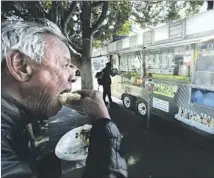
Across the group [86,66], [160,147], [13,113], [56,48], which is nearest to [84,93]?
[86,66]

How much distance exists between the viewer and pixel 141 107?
1739mm

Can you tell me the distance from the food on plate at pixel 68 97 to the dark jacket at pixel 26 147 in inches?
6.9

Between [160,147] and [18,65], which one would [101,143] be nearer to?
[160,147]

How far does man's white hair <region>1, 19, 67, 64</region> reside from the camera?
134cm

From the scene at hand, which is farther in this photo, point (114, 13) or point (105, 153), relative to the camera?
point (114, 13)

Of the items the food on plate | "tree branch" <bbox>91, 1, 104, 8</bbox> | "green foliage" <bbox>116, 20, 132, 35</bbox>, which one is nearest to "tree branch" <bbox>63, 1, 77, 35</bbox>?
"tree branch" <bbox>91, 1, 104, 8</bbox>

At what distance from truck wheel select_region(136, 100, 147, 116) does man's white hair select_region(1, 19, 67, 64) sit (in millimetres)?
688

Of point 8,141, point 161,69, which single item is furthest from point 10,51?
point 161,69

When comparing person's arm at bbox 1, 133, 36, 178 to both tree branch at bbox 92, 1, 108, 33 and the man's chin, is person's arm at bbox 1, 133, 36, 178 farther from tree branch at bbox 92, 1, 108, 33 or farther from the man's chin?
tree branch at bbox 92, 1, 108, 33

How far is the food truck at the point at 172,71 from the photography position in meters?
1.58

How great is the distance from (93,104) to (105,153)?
0.92 feet

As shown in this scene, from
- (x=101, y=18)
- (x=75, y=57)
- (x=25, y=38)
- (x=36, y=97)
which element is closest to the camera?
(x=25, y=38)

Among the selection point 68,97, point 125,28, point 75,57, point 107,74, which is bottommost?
point 68,97

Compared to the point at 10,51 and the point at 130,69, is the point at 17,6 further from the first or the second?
the point at 130,69
